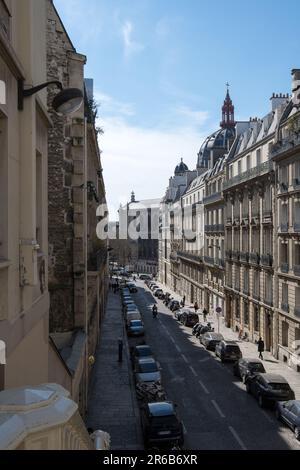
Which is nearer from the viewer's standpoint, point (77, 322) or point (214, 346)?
point (77, 322)

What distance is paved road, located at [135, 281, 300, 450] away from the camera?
16422 millimetres

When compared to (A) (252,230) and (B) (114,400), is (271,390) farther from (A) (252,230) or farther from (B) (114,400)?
(A) (252,230)

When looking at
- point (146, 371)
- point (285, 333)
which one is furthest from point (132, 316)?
point (146, 371)

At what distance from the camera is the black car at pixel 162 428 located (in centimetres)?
1544

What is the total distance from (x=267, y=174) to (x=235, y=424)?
19425 millimetres

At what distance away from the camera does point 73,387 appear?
13.4 metres

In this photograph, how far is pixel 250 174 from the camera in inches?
1463

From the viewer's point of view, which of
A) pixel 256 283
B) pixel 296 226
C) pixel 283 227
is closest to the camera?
pixel 296 226

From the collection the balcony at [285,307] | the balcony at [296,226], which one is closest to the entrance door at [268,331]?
the balcony at [285,307]

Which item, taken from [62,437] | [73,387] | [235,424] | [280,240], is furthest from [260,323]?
[62,437]

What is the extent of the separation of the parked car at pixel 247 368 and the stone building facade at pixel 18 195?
1856 cm

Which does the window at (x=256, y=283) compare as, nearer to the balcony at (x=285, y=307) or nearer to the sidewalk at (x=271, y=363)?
the sidewalk at (x=271, y=363)

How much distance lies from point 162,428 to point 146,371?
817 cm
